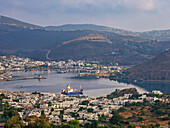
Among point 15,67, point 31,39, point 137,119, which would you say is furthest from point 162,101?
point 31,39

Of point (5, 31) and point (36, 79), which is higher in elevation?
point (5, 31)

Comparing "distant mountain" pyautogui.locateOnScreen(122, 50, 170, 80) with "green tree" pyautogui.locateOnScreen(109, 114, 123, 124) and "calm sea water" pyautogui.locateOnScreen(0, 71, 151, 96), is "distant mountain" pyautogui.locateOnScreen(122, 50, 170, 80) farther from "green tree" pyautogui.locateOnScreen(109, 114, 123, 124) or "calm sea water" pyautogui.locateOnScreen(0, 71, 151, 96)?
"green tree" pyautogui.locateOnScreen(109, 114, 123, 124)

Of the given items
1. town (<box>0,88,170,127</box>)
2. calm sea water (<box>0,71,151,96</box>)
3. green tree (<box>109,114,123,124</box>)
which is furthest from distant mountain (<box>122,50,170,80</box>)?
green tree (<box>109,114,123,124</box>)

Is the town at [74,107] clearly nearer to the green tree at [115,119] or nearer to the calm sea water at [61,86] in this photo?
the green tree at [115,119]

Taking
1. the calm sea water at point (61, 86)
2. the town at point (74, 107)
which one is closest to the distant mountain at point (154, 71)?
the calm sea water at point (61, 86)

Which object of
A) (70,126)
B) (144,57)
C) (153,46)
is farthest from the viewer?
(153,46)

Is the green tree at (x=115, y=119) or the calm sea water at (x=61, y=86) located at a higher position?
the calm sea water at (x=61, y=86)

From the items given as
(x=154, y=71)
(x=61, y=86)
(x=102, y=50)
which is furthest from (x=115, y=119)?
(x=102, y=50)

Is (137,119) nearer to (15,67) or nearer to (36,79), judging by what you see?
(36,79)
